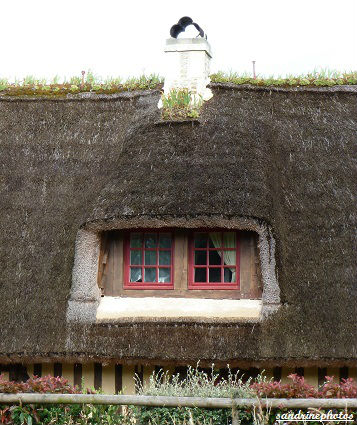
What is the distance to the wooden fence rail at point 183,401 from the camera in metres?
7.80

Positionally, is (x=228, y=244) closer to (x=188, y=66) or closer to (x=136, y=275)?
(x=136, y=275)

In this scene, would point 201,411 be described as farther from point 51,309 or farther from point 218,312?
point 51,309

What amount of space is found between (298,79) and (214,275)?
12.6ft

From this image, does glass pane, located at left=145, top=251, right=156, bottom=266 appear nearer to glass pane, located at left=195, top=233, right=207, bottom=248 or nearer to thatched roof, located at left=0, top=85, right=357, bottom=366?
glass pane, located at left=195, top=233, right=207, bottom=248

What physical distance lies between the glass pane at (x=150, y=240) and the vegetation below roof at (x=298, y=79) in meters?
3.08

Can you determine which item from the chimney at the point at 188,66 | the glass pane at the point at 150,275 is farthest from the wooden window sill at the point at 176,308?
the chimney at the point at 188,66

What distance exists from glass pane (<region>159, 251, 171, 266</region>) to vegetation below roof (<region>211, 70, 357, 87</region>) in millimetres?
3237

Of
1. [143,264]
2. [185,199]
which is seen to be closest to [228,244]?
[185,199]

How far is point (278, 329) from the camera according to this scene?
9750 millimetres

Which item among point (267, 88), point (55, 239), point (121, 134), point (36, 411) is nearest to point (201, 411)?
point (36, 411)

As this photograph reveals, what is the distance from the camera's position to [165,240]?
1088 centimetres

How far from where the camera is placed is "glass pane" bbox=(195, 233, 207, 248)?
1079cm

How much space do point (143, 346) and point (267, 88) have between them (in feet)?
15.4

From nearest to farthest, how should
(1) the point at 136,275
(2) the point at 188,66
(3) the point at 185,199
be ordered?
(3) the point at 185,199 → (1) the point at 136,275 → (2) the point at 188,66
